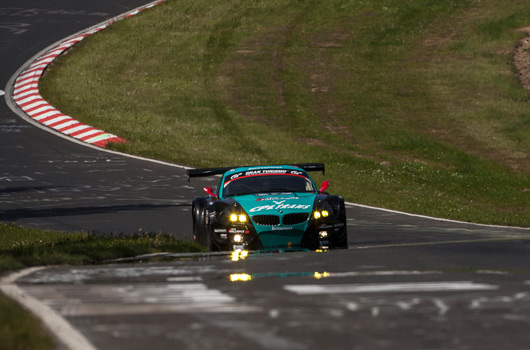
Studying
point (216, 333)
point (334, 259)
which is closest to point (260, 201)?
point (334, 259)

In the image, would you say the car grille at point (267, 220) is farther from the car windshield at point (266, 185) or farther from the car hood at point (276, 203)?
the car windshield at point (266, 185)

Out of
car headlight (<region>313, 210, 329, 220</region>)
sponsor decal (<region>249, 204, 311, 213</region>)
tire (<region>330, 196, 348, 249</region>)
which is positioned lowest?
tire (<region>330, 196, 348, 249</region>)

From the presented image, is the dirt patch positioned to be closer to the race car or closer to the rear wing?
the rear wing

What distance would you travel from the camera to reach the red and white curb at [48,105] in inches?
1352

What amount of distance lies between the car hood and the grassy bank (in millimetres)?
1013

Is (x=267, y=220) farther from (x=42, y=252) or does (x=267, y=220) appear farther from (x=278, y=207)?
(x=42, y=252)

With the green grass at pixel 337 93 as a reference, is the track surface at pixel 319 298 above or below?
below

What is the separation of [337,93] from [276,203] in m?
24.9

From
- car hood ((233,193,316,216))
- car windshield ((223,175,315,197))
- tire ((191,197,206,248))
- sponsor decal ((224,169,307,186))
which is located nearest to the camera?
car hood ((233,193,316,216))

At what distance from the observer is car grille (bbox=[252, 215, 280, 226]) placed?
53.4ft

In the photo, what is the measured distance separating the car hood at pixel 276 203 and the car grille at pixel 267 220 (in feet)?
0.19

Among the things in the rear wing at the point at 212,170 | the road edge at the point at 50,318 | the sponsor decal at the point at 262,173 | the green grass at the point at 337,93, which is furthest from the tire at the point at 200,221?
the green grass at the point at 337,93

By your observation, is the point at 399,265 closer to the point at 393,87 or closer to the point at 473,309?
the point at 473,309

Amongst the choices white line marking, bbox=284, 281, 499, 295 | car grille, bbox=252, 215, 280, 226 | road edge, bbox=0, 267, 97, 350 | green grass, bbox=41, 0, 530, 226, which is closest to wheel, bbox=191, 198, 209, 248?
car grille, bbox=252, 215, 280, 226
